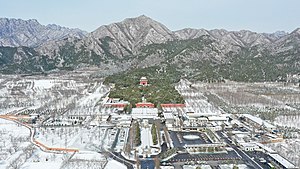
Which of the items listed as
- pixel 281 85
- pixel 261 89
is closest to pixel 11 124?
pixel 261 89

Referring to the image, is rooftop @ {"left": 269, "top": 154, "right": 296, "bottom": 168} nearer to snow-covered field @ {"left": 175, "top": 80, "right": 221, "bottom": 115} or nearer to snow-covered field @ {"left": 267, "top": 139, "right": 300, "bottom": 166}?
snow-covered field @ {"left": 267, "top": 139, "right": 300, "bottom": 166}

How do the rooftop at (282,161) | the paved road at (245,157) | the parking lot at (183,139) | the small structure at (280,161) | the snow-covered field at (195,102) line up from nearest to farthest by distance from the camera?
1. the small structure at (280,161)
2. the rooftop at (282,161)
3. the paved road at (245,157)
4. the parking lot at (183,139)
5. the snow-covered field at (195,102)

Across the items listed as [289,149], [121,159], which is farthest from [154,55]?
[121,159]

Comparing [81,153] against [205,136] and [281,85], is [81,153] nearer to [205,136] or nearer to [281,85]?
[205,136]

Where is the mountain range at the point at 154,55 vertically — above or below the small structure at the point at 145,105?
above

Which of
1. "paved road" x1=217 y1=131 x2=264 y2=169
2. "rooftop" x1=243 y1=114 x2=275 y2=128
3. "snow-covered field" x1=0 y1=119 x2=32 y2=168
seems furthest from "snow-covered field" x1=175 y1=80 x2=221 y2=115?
"snow-covered field" x1=0 y1=119 x2=32 y2=168

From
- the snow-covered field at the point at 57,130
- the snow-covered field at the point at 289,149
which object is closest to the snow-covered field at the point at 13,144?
the snow-covered field at the point at 57,130

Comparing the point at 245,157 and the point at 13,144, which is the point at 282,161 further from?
the point at 13,144

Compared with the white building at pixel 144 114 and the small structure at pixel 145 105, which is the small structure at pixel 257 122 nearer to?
the white building at pixel 144 114

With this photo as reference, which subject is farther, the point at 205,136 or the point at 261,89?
the point at 261,89
